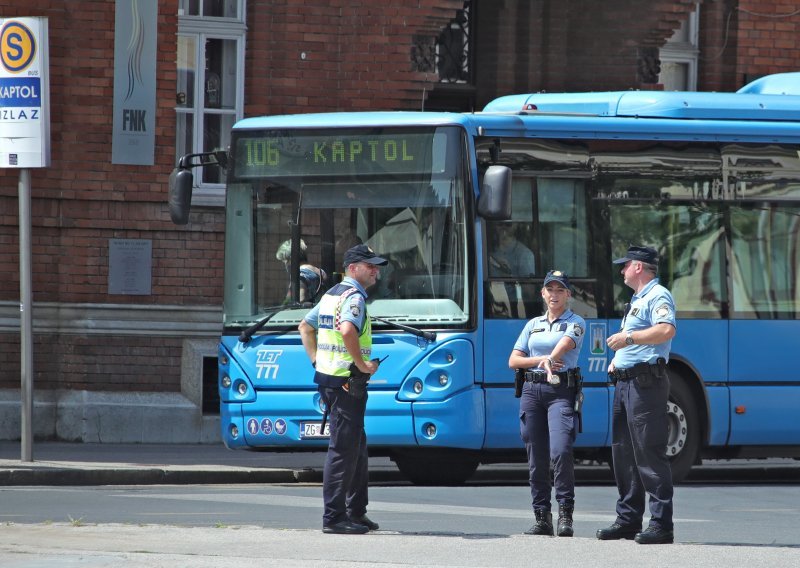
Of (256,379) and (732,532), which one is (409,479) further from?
(732,532)

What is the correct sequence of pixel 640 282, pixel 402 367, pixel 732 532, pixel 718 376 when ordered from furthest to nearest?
pixel 718 376 → pixel 402 367 → pixel 732 532 → pixel 640 282

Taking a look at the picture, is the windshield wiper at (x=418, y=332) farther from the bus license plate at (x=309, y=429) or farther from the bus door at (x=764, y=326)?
the bus door at (x=764, y=326)

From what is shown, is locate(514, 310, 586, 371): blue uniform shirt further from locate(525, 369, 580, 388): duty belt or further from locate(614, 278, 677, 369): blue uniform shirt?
locate(614, 278, 677, 369): blue uniform shirt

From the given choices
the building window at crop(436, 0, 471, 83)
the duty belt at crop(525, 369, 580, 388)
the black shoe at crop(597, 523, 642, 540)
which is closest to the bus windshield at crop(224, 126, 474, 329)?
the duty belt at crop(525, 369, 580, 388)

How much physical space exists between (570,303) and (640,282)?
381cm

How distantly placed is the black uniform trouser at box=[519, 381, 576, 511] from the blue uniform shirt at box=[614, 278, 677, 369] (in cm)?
71

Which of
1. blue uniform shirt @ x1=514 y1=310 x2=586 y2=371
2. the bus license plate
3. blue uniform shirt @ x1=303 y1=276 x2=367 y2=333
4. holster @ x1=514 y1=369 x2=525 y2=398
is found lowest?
the bus license plate

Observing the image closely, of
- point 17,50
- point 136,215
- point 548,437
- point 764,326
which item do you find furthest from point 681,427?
point 136,215

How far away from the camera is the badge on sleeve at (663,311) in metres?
9.62

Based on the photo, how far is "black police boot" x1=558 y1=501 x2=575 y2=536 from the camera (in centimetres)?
1009

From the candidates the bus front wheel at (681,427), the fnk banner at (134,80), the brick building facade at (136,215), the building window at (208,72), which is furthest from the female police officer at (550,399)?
the building window at (208,72)

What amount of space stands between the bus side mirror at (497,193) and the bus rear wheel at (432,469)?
8.10 feet

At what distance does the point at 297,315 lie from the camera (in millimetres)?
13406

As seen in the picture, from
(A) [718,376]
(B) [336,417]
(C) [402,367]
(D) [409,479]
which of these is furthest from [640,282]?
(D) [409,479]
